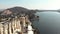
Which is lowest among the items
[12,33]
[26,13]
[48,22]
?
[12,33]

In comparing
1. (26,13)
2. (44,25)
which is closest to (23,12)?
(26,13)

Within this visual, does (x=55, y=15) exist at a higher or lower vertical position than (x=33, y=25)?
higher

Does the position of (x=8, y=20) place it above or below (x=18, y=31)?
above

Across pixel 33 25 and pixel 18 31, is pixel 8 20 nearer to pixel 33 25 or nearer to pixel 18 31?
pixel 18 31

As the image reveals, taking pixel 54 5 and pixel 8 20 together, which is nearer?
pixel 8 20

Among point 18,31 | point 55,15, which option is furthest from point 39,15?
point 18,31

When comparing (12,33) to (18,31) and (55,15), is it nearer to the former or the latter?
(18,31)
